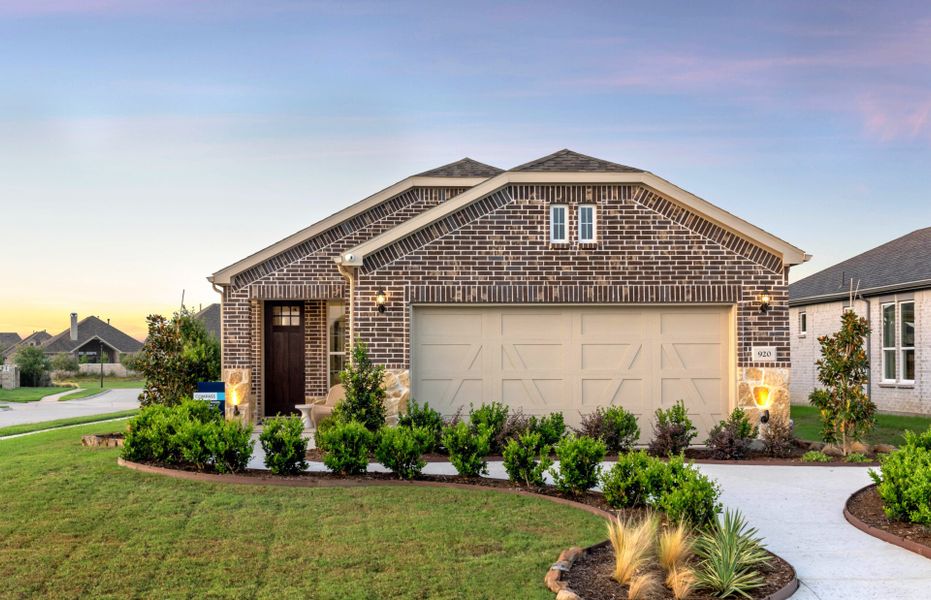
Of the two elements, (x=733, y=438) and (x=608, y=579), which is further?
(x=733, y=438)

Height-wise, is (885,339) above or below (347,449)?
above

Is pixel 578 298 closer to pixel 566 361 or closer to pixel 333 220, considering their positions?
pixel 566 361

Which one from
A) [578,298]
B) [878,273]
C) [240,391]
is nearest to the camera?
[578,298]

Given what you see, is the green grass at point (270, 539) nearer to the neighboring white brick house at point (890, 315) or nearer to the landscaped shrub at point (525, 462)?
the landscaped shrub at point (525, 462)

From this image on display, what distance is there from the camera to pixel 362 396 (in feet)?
42.5

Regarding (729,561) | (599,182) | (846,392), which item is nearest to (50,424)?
(599,182)

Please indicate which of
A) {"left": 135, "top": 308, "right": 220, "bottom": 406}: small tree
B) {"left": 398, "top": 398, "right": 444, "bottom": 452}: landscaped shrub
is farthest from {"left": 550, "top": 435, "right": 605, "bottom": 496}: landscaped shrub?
{"left": 135, "top": 308, "right": 220, "bottom": 406}: small tree

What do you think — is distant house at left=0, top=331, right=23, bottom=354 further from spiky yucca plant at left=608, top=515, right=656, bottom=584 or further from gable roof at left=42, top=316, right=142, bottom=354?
spiky yucca plant at left=608, top=515, right=656, bottom=584

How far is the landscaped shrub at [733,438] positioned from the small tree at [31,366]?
145ft

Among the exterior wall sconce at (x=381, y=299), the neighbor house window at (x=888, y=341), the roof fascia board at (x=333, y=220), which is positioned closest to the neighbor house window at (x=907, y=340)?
the neighbor house window at (x=888, y=341)

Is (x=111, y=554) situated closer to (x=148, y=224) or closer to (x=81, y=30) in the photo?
(x=81, y=30)

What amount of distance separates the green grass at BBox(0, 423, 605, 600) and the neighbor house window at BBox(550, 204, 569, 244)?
228 inches

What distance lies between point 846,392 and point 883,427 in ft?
19.5

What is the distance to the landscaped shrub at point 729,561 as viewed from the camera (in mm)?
6508
